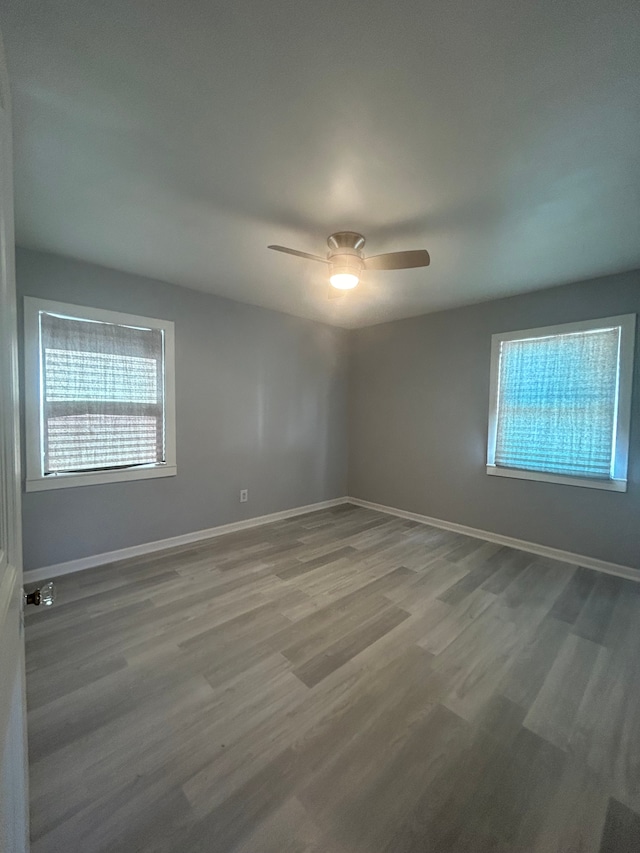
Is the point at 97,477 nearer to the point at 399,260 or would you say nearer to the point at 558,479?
the point at 399,260

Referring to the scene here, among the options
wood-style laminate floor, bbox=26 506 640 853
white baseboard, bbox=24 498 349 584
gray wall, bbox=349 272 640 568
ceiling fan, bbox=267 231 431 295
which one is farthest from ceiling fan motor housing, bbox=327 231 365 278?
white baseboard, bbox=24 498 349 584

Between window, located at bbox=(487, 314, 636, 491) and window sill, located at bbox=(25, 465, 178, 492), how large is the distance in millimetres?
3300

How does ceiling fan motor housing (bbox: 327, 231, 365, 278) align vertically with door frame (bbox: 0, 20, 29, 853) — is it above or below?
above

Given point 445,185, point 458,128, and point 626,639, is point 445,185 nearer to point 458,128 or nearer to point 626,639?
point 458,128

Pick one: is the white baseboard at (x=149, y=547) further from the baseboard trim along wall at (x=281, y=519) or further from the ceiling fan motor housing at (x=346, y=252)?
the ceiling fan motor housing at (x=346, y=252)

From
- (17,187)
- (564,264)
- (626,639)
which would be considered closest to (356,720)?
(626,639)

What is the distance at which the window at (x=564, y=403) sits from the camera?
2842mm

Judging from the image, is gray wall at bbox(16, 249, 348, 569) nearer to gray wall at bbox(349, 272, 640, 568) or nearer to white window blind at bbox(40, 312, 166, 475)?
white window blind at bbox(40, 312, 166, 475)

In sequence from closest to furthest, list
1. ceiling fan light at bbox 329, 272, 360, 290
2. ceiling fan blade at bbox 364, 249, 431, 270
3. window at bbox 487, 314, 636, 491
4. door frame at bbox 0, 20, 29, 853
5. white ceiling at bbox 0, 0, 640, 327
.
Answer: door frame at bbox 0, 20, 29, 853, white ceiling at bbox 0, 0, 640, 327, ceiling fan blade at bbox 364, 249, 431, 270, ceiling fan light at bbox 329, 272, 360, 290, window at bbox 487, 314, 636, 491

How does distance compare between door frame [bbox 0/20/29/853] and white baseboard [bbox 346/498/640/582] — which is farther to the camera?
white baseboard [bbox 346/498/640/582]

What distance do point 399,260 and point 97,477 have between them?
2880mm

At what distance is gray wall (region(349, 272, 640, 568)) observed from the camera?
2893 mm

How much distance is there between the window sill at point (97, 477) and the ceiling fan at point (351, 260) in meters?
2.24

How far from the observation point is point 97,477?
2879mm
